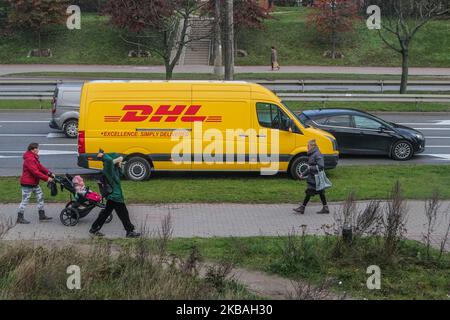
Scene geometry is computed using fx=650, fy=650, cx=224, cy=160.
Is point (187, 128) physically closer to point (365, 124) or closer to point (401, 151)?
point (365, 124)

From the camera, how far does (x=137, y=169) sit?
15219 millimetres

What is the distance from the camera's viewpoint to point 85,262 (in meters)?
8.23

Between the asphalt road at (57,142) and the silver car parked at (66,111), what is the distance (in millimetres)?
379

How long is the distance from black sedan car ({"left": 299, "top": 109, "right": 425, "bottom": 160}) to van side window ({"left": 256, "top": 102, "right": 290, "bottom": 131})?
3.12 metres

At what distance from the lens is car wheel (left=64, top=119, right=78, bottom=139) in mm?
21484

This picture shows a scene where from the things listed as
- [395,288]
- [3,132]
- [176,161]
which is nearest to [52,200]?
[176,161]

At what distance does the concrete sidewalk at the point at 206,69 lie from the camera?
41125mm

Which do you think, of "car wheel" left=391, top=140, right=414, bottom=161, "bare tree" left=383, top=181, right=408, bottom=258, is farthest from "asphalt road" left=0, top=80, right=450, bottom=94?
"bare tree" left=383, top=181, right=408, bottom=258

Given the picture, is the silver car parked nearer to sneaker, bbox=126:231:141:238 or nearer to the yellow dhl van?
the yellow dhl van

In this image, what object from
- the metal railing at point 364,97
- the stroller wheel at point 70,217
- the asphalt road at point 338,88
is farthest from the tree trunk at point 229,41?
the stroller wheel at point 70,217

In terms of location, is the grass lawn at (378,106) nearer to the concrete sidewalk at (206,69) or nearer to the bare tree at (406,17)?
the bare tree at (406,17)

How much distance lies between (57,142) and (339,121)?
29.0 feet

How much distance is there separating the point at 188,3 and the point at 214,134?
15.7 meters
